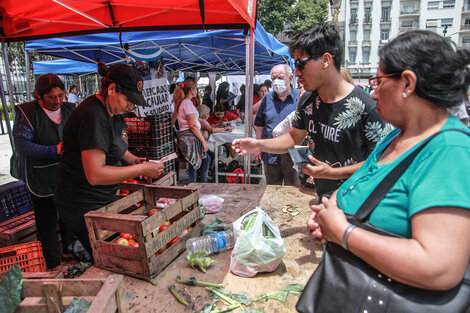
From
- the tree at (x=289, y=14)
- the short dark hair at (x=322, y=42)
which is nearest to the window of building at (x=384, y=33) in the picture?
the tree at (x=289, y=14)

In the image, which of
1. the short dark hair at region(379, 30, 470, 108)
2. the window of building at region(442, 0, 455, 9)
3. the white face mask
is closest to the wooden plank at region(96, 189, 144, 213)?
the short dark hair at region(379, 30, 470, 108)

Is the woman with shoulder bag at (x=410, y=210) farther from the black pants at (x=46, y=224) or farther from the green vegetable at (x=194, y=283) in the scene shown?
the black pants at (x=46, y=224)

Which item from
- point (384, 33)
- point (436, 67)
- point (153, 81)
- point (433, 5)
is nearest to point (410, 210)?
point (436, 67)

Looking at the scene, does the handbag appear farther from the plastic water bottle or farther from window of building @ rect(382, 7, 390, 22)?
window of building @ rect(382, 7, 390, 22)

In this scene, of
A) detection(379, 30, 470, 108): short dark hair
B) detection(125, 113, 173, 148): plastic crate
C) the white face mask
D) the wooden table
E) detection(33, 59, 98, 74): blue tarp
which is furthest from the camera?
detection(33, 59, 98, 74): blue tarp

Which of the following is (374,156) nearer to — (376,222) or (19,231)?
(376,222)

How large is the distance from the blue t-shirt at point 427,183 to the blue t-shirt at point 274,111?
3.43m

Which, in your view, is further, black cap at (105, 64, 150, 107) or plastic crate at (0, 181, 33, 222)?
plastic crate at (0, 181, 33, 222)

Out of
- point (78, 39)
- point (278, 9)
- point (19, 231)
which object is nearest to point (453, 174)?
point (19, 231)

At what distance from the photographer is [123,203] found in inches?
89.0

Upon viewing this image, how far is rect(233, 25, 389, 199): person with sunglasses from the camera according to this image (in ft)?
6.52

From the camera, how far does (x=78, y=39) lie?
570cm

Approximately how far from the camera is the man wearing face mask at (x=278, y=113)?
172 inches

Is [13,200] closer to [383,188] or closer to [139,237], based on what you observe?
[139,237]
